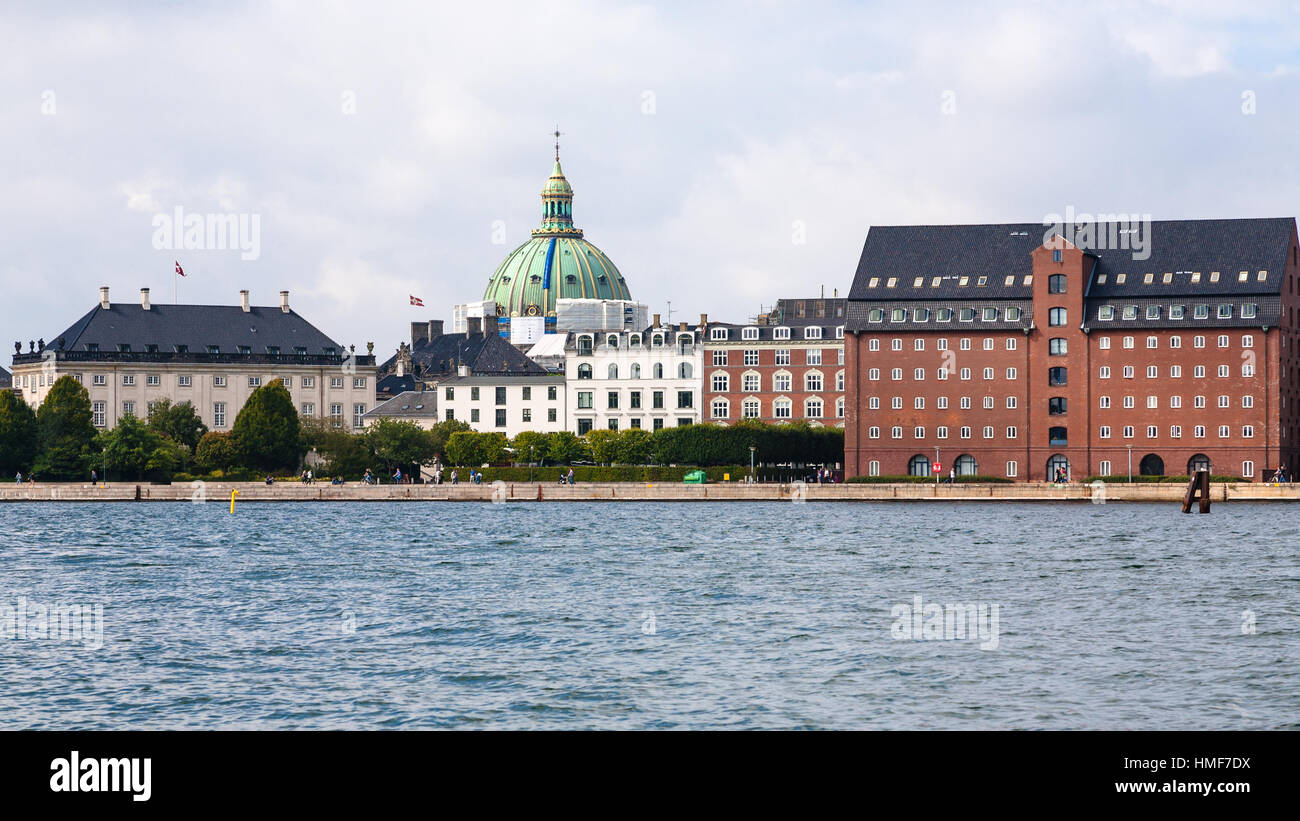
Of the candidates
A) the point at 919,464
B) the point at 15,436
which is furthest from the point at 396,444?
the point at 919,464

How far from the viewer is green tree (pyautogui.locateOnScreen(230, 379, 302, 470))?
125 meters

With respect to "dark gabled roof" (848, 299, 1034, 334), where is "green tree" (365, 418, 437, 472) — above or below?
below

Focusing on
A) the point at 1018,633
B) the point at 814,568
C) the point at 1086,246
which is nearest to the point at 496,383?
the point at 1086,246

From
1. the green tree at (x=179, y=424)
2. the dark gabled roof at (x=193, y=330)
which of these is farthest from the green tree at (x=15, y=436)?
the dark gabled roof at (x=193, y=330)

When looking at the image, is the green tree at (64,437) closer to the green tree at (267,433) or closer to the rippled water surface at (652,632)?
the green tree at (267,433)

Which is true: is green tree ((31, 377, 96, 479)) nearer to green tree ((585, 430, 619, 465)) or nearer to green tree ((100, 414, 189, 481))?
green tree ((100, 414, 189, 481))

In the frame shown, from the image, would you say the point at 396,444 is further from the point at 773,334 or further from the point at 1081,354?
the point at 1081,354

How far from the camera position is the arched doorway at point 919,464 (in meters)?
116

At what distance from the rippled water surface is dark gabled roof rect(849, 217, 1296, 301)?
47.0 meters

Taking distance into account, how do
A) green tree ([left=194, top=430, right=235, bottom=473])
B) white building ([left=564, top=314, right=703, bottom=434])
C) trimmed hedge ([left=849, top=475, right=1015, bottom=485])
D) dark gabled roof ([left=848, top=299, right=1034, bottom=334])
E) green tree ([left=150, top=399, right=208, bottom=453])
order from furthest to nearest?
1. white building ([left=564, top=314, right=703, bottom=434])
2. green tree ([left=150, top=399, right=208, bottom=453])
3. green tree ([left=194, top=430, right=235, bottom=473])
4. dark gabled roof ([left=848, top=299, right=1034, bottom=334])
5. trimmed hedge ([left=849, top=475, right=1015, bottom=485])

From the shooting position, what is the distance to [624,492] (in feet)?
362

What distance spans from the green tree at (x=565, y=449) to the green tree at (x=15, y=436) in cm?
3687

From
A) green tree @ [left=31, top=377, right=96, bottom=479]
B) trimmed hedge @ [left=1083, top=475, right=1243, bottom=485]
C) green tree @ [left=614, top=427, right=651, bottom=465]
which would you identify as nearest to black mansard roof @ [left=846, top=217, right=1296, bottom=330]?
trimmed hedge @ [left=1083, top=475, right=1243, bottom=485]
